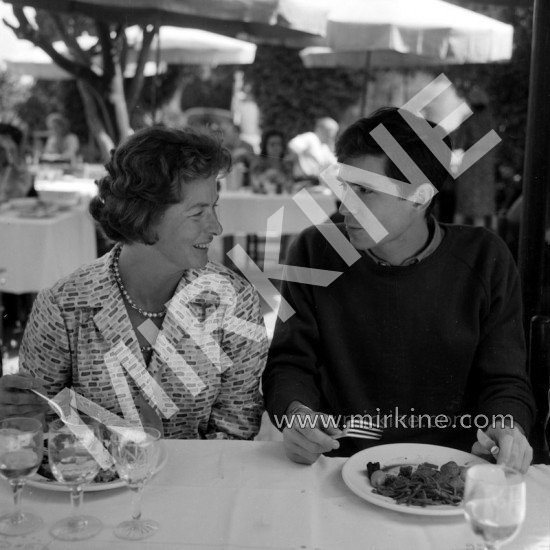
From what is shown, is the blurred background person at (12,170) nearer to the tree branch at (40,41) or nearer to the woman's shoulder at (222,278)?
the tree branch at (40,41)

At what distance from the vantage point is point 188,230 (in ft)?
6.59

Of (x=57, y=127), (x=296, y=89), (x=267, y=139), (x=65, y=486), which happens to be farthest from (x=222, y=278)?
(x=296, y=89)

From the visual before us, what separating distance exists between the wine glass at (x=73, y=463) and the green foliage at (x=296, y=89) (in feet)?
44.0

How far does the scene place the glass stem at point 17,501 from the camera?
1291 millimetres

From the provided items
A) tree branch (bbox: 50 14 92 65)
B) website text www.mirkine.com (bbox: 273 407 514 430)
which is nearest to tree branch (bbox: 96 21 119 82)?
tree branch (bbox: 50 14 92 65)

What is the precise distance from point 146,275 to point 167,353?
0.78ft

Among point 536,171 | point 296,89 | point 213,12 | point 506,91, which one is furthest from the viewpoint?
point 296,89

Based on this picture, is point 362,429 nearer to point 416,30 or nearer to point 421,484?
point 421,484

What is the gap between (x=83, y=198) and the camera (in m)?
6.25

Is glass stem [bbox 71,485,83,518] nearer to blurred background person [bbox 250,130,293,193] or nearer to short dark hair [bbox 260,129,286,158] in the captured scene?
blurred background person [bbox 250,130,293,193]

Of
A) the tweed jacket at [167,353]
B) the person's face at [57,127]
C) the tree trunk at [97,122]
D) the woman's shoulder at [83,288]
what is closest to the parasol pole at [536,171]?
the tweed jacket at [167,353]

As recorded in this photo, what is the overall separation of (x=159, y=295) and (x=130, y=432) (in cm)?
79

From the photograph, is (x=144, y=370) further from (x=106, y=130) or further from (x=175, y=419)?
(x=106, y=130)

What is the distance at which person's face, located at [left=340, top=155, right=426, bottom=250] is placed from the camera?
6.68 ft
